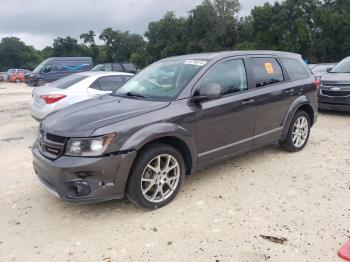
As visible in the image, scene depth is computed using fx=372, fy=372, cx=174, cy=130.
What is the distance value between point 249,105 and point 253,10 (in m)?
43.6

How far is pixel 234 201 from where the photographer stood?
437 cm

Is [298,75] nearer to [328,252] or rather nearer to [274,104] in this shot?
[274,104]

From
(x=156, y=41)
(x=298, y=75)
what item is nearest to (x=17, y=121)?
(x=298, y=75)

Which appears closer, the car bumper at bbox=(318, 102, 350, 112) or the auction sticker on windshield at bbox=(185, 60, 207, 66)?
the auction sticker on windshield at bbox=(185, 60, 207, 66)

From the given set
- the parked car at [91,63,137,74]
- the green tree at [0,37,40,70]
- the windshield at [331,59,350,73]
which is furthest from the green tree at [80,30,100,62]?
the windshield at [331,59,350,73]

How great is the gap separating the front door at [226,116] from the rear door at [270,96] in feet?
0.65

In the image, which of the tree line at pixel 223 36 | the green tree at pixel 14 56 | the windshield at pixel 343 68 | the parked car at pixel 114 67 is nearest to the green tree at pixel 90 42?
the tree line at pixel 223 36

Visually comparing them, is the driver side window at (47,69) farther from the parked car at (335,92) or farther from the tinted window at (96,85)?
the parked car at (335,92)

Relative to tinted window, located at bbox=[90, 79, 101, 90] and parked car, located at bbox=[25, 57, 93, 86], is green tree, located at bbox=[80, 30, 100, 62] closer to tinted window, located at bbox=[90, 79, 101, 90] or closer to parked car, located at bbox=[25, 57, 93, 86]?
parked car, located at bbox=[25, 57, 93, 86]

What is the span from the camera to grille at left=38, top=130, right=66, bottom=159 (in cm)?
388

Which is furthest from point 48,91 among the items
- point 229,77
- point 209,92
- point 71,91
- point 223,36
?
point 223,36

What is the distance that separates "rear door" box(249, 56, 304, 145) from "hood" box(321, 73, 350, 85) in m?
4.13

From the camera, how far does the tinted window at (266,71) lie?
534cm

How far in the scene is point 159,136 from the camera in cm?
406
